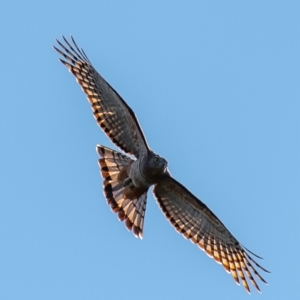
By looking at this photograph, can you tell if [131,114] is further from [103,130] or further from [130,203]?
[130,203]

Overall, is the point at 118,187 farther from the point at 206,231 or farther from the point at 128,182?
the point at 206,231

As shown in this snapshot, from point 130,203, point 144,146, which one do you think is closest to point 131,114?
point 144,146

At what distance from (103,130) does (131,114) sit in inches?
25.6

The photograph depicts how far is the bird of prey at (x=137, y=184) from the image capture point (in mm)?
13773

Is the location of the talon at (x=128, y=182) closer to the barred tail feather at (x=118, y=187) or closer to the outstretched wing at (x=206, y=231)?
the barred tail feather at (x=118, y=187)

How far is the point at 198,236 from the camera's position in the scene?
1445 cm

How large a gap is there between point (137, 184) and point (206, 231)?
5.33 ft

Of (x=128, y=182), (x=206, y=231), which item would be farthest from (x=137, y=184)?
(x=206, y=231)

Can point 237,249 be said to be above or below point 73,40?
below

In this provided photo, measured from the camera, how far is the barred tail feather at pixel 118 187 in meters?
13.9

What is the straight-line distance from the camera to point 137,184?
13742 mm

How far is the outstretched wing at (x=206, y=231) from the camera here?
1430 cm

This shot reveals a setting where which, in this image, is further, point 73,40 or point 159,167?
point 73,40

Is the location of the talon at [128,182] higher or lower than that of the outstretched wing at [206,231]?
lower
